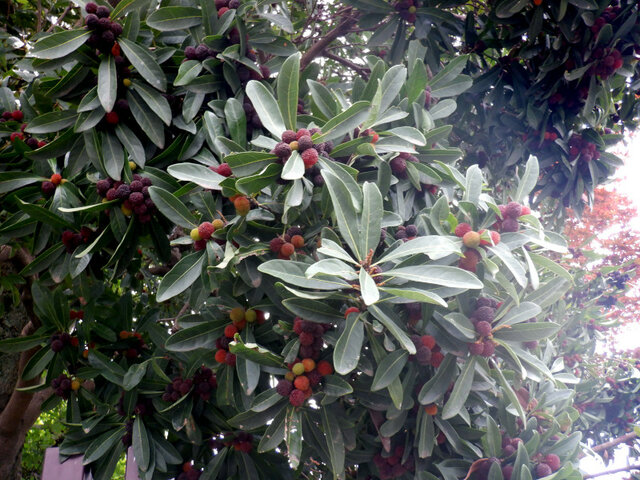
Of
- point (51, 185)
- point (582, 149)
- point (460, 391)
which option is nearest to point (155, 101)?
point (51, 185)

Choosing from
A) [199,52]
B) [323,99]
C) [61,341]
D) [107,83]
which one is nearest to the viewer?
[323,99]

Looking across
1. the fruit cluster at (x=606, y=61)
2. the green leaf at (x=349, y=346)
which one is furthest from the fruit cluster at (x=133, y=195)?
the fruit cluster at (x=606, y=61)

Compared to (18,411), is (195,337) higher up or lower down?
higher up

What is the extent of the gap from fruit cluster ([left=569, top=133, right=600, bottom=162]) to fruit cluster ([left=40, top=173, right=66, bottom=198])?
2357 mm

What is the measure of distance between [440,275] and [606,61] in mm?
1646

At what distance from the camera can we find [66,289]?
115 inches

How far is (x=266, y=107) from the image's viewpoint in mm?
1517

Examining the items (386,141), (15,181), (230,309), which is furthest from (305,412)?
(15,181)

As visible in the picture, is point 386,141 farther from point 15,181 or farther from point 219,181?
point 15,181

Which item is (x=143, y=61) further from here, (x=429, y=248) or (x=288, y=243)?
(x=429, y=248)

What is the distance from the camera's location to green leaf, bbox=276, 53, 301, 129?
1484mm

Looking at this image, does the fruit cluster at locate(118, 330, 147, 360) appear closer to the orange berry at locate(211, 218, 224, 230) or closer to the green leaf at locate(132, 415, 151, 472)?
the green leaf at locate(132, 415, 151, 472)

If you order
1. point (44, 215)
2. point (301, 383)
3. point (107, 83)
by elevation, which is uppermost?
point (107, 83)

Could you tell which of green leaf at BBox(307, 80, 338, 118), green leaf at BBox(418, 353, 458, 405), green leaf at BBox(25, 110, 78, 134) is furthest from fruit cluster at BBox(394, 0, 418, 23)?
green leaf at BBox(418, 353, 458, 405)
